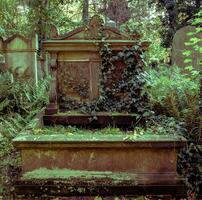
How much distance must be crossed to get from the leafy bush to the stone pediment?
36.3 inches

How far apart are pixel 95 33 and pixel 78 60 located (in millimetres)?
568

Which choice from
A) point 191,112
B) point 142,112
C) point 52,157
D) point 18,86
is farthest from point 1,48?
point 191,112

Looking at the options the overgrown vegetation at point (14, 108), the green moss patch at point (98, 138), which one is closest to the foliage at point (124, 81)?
the overgrown vegetation at point (14, 108)

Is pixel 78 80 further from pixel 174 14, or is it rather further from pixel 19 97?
pixel 174 14

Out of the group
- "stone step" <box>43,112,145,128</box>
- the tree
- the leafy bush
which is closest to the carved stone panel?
"stone step" <box>43,112,145,128</box>

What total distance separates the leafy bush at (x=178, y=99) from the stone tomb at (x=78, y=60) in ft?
2.61

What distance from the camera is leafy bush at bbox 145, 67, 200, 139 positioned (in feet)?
14.8

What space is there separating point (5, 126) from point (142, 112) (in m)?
2.31

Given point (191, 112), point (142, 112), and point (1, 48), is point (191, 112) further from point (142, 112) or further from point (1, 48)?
point (1, 48)

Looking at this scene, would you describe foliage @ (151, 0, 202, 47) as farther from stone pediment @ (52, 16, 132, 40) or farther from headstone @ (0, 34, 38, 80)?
stone pediment @ (52, 16, 132, 40)

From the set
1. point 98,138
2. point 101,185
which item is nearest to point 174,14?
point 98,138

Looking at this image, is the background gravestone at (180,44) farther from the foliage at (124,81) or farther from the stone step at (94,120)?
the stone step at (94,120)

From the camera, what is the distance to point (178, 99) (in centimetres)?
523

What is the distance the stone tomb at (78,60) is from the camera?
18.4ft
